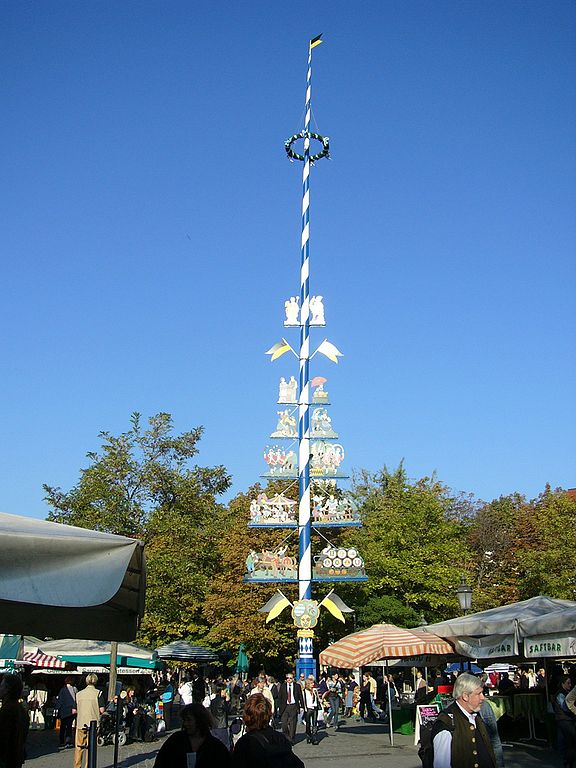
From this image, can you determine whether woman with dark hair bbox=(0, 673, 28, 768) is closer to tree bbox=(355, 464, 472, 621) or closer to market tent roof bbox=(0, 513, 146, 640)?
market tent roof bbox=(0, 513, 146, 640)

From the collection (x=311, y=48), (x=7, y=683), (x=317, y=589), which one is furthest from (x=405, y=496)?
(x=7, y=683)

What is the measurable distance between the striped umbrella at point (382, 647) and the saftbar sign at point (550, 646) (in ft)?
10.7

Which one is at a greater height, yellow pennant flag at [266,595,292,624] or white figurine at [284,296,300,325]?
white figurine at [284,296,300,325]

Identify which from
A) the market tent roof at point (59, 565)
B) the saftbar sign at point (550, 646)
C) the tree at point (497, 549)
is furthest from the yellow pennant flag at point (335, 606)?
the market tent roof at point (59, 565)

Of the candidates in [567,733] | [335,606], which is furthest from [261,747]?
[335,606]

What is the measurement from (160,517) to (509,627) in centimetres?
2806

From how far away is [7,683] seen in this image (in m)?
6.73

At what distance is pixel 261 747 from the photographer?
5.02 metres

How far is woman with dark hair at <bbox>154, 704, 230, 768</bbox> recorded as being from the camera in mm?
5156

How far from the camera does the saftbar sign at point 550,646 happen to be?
1351 cm

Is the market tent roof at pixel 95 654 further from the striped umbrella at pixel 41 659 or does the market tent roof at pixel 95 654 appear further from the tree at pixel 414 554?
the tree at pixel 414 554

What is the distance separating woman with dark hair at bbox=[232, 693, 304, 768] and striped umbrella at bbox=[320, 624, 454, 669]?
41.1 feet

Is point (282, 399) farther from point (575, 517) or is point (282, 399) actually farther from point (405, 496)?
point (575, 517)

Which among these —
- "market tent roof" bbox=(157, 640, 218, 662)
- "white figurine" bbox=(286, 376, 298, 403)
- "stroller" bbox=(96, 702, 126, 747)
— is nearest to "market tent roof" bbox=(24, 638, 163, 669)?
"market tent roof" bbox=(157, 640, 218, 662)
